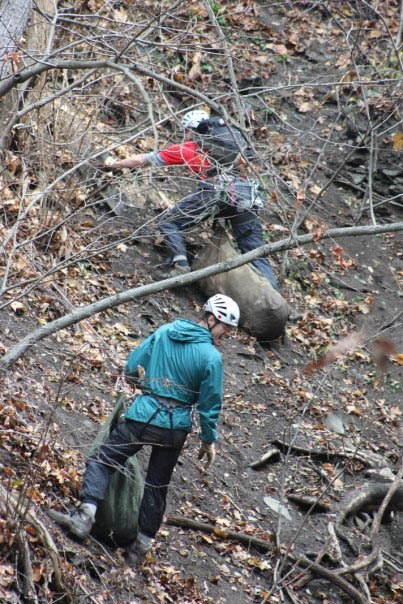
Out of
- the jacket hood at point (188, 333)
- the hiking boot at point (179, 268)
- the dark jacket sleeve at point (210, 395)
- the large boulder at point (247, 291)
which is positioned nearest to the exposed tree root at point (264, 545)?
the dark jacket sleeve at point (210, 395)

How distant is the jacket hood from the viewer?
5.75 m

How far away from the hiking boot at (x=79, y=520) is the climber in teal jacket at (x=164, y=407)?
4 cm

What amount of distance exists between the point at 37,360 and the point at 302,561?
2886 mm

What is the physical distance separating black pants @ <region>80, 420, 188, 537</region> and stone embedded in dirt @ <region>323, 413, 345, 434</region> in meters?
3.92

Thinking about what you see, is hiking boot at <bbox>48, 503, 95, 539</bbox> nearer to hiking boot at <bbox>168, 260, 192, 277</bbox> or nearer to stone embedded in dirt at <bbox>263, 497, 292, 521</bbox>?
stone embedded in dirt at <bbox>263, 497, 292, 521</bbox>

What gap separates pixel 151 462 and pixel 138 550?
25.7 inches

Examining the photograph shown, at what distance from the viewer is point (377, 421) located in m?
9.97

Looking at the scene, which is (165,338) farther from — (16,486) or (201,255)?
(201,255)

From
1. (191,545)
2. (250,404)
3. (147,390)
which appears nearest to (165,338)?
(147,390)

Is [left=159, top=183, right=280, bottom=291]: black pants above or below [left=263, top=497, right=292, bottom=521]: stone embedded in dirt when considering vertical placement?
above

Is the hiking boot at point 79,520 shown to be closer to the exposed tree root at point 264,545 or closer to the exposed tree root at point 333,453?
the exposed tree root at point 264,545

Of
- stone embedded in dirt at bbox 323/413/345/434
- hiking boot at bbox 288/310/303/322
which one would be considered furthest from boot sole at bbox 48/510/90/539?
hiking boot at bbox 288/310/303/322

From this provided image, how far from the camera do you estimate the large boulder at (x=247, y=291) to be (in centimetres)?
977

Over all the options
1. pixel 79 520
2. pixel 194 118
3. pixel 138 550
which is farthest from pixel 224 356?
pixel 79 520
